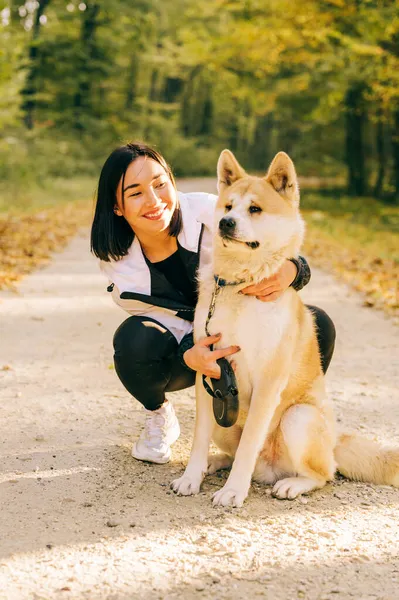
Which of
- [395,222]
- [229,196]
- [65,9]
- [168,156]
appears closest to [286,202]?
[229,196]

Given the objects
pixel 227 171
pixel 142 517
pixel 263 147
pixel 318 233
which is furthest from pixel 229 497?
pixel 263 147

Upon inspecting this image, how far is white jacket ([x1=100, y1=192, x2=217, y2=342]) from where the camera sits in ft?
11.4

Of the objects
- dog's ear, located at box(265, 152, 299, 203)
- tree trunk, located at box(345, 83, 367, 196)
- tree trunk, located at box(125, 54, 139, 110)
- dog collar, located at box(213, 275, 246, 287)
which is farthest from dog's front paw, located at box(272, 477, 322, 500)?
tree trunk, located at box(125, 54, 139, 110)

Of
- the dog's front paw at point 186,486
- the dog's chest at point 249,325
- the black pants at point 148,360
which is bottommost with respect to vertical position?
the dog's front paw at point 186,486

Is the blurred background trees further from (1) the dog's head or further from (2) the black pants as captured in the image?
(1) the dog's head

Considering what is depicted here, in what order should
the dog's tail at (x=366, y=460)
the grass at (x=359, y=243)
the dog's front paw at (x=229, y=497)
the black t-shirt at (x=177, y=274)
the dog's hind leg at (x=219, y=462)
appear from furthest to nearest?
the grass at (x=359, y=243) → the black t-shirt at (x=177, y=274) → the dog's hind leg at (x=219, y=462) → the dog's tail at (x=366, y=460) → the dog's front paw at (x=229, y=497)

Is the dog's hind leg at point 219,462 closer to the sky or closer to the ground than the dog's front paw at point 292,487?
closer to the ground

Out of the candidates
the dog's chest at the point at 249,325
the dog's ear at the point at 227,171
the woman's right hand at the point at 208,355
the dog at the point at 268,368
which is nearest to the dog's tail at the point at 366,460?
the dog at the point at 268,368

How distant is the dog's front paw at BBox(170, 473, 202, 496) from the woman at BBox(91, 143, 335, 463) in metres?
0.33

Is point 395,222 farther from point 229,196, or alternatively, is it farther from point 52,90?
point 52,90

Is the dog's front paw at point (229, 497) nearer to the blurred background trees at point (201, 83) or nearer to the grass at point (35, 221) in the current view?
the grass at point (35, 221)

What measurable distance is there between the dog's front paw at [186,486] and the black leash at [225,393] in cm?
29

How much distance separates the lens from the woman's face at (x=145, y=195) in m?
3.35

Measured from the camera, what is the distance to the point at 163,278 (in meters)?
3.54
